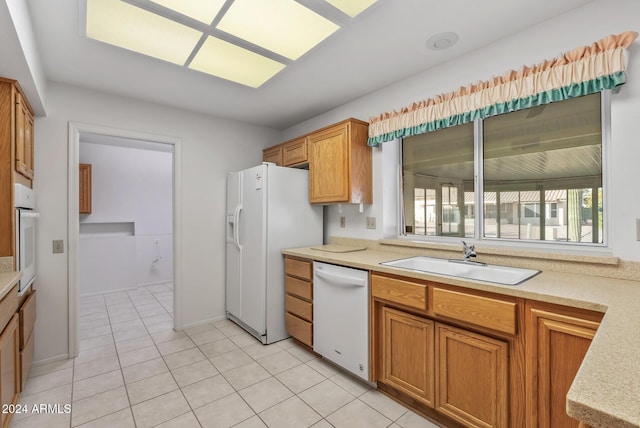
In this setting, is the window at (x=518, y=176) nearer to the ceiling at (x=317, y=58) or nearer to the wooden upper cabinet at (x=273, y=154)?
the ceiling at (x=317, y=58)

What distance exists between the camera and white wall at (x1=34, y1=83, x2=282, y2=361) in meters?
2.48

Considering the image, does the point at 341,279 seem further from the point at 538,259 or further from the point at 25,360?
the point at 25,360

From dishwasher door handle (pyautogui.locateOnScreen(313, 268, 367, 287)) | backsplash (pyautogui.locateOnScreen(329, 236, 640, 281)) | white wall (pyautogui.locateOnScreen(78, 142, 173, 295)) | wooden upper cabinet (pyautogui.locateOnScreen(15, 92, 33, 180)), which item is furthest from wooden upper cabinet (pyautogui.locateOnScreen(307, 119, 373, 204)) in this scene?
white wall (pyautogui.locateOnScreen(78, 142, 173, 295))

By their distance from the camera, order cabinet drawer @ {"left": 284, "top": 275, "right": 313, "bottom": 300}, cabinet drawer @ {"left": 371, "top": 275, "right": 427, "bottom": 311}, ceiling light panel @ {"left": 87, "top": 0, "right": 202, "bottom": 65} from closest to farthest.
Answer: ceiling light panel @ {"left": 87, "top": 0, "right": 202, "bottom": 65}
cabinet drawer @ {"left": 371, "top": 275, "right": 427, "bottom": 311}
cabinet drawer @ {"left": 284, "top": 275, "right": 313, "bottom": 300}

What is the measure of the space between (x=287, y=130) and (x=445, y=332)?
3.11 meters

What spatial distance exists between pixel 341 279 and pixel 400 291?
50 centimetres

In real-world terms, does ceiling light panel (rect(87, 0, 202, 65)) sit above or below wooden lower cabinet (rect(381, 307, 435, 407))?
above

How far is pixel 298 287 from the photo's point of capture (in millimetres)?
2715

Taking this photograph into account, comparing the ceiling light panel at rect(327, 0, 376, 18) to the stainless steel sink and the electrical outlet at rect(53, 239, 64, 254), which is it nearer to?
the stainless steel sink

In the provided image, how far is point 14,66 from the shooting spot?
1729mm

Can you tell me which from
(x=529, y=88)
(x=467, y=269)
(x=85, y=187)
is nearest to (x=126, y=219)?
(x=85, y=187)

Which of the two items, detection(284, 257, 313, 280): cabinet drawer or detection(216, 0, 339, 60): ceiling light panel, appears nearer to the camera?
detection(216, 0, 339, 60): ceiling light panel

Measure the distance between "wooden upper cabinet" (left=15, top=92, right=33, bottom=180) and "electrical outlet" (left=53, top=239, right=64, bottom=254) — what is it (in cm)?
54

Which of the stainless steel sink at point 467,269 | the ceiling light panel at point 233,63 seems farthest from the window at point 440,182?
the ceiling light panel at point 233,63
